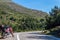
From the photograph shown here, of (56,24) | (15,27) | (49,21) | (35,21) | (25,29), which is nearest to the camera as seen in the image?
(56,24)

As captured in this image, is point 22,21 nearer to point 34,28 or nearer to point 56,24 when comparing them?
point 34,28

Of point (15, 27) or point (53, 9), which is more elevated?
point (53, 9)

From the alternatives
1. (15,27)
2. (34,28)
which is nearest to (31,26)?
(34,28)

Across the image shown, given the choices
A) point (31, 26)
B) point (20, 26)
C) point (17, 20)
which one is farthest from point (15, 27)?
point (17, 20)

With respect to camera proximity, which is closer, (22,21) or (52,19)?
(52,19)

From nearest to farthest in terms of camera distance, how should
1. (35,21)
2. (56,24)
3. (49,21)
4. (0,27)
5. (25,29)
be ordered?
(0,27)
(56,24)
(49,21)
(25,29)
(35,21)

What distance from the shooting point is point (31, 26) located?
9988 centimetres

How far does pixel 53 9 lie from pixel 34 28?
106 ft

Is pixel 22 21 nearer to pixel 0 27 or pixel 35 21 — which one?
pixel 35 21

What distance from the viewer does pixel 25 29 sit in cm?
9694

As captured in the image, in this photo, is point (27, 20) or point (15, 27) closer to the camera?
point (15, 27)

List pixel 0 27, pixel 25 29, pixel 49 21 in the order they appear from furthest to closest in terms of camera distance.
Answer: pixel 25 29, pixel 49 21, pixel 0 27

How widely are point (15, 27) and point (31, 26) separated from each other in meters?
11.8

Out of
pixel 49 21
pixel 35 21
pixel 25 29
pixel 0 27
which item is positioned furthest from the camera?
pixel 35 21
